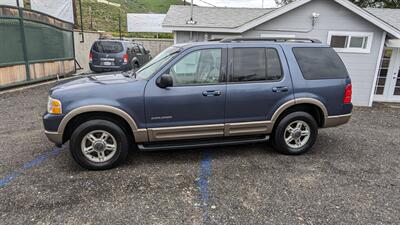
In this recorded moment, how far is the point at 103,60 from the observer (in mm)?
12352

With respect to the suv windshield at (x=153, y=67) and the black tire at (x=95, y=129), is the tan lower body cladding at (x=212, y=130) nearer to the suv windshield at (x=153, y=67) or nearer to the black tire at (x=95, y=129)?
the black tire at (x=95, y=129)

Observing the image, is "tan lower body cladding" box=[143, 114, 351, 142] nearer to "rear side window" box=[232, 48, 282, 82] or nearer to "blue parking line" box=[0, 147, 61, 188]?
"rear side window" box=[232, 48, 282, 82]

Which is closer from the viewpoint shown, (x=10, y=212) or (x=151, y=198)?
(x=10, y=212)

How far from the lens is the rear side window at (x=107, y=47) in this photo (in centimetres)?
1237

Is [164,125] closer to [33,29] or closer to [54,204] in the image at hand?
[54,204]

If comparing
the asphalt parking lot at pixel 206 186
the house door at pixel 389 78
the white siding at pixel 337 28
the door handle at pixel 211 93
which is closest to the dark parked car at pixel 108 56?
the white siding at pixel 337 28

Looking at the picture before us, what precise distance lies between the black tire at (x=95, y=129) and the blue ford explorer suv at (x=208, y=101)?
0.01m

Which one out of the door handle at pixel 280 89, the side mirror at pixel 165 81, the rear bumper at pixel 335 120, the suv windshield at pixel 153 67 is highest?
the suv windshield at pixel 153 67

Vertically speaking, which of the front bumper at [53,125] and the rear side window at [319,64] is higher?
the rear side window at [319,64]

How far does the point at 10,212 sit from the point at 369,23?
415 inches

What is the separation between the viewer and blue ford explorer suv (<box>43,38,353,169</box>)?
378cm

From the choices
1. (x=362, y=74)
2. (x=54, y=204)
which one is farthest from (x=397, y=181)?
(x=362, y=74)

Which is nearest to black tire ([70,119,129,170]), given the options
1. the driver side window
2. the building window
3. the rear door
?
the driver side window

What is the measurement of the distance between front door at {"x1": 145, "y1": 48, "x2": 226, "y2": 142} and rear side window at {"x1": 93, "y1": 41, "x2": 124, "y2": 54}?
931 centimetres
